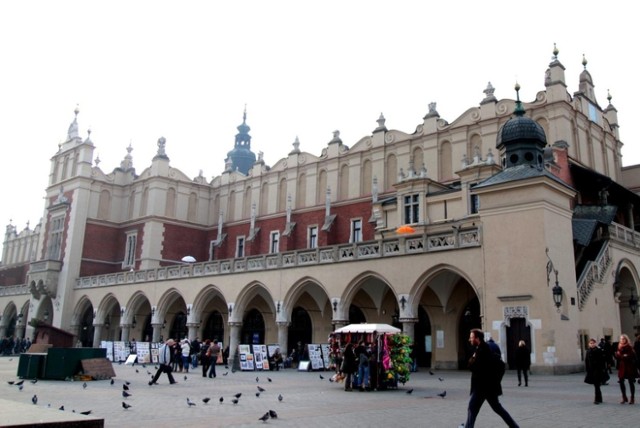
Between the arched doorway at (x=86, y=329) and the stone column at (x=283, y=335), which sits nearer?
the stone column at (x=283, y=335)

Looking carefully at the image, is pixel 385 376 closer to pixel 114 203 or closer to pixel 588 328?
pixel 588 328

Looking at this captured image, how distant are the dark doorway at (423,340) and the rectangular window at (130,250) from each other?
25.6 metres

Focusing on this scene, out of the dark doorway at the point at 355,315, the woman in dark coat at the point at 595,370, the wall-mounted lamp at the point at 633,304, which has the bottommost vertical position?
the woman in dark coat at the point at 595,370

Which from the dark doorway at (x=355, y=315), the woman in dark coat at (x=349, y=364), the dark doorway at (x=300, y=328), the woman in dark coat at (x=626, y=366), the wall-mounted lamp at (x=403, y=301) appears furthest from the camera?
the dark doorway at (x=300, y=328)

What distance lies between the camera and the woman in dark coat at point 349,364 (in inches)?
618

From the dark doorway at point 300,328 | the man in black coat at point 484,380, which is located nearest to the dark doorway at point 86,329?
the dark doorway at point 300,328

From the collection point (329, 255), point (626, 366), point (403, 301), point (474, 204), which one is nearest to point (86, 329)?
point (329, 255)

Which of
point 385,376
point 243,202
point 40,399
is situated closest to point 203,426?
point 40,399

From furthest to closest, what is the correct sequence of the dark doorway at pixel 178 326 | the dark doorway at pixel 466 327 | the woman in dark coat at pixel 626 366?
the dark doorway at pixel 178 326, the dark doorway at pixel 466 327, the woman in dark coat at pixel 626 366

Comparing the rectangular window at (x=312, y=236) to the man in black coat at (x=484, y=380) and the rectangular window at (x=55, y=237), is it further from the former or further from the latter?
the man in black coat at (x=484, y=380)

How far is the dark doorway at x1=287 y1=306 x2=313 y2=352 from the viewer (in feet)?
112

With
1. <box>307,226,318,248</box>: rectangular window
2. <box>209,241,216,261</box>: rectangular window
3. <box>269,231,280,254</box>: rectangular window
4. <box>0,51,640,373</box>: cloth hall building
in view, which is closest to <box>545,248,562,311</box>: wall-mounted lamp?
<box>0,51,640,373</box>: cloth hall building

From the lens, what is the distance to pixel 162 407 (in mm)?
11648

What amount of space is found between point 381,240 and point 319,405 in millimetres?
14372
